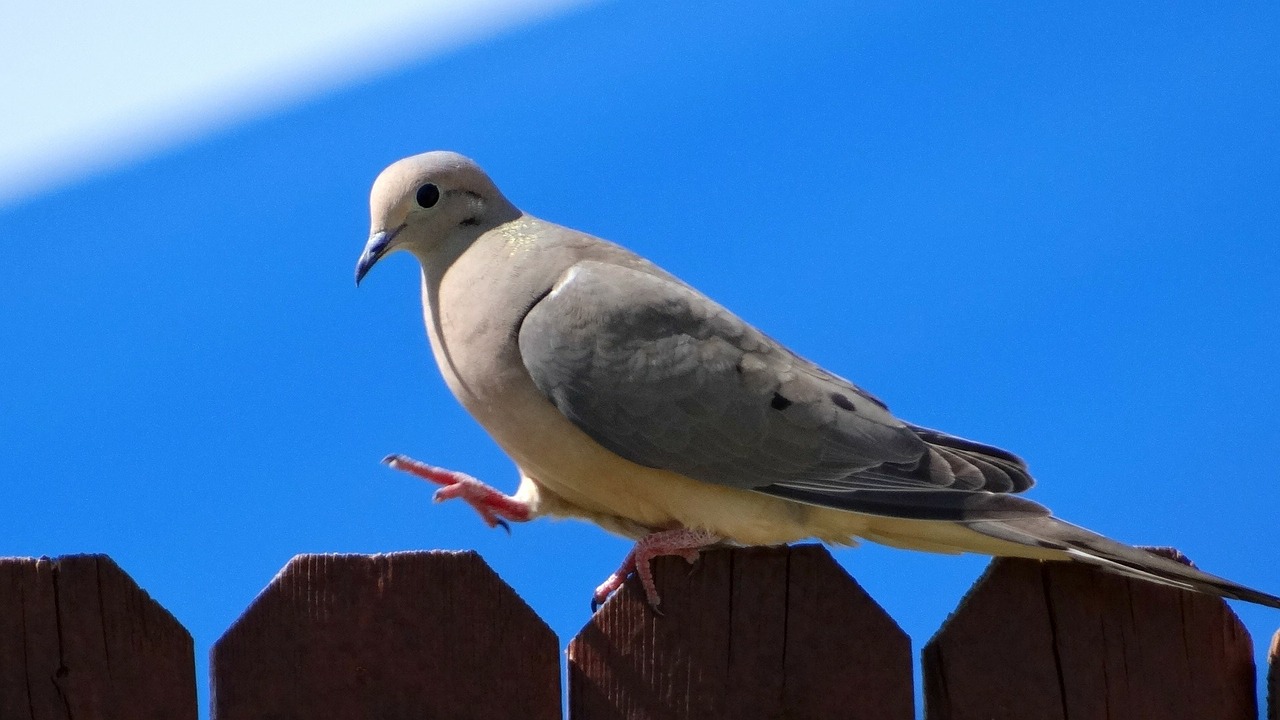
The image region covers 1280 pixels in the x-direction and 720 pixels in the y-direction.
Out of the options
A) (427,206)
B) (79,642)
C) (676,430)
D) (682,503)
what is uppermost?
(427,206)

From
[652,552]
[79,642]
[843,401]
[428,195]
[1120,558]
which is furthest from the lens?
[428,195]

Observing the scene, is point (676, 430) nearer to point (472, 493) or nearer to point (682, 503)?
point (682, 503)

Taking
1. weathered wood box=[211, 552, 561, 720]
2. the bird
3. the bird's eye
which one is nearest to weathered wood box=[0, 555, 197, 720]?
weathered wood box=[211, 552, 561, 720]

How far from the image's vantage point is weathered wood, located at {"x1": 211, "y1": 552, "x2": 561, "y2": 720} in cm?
213

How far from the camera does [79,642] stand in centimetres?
208

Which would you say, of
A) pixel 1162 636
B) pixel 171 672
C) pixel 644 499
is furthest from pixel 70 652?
pixel 1162 636

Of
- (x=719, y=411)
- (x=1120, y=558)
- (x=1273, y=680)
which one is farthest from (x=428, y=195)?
(x=1273, y=680)

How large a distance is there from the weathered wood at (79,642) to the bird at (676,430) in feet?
3.05

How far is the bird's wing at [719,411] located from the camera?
2.84 meters

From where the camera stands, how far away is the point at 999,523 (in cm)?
271

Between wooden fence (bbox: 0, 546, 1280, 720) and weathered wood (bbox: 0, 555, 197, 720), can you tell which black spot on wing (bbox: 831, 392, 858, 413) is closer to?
wooden fence (bbox: 0, 546, 1280, 720)

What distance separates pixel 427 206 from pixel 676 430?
0.90 metres

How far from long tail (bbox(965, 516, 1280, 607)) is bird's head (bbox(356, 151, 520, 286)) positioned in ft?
4.78

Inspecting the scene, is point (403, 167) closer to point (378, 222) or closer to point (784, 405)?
point (378, 222)
